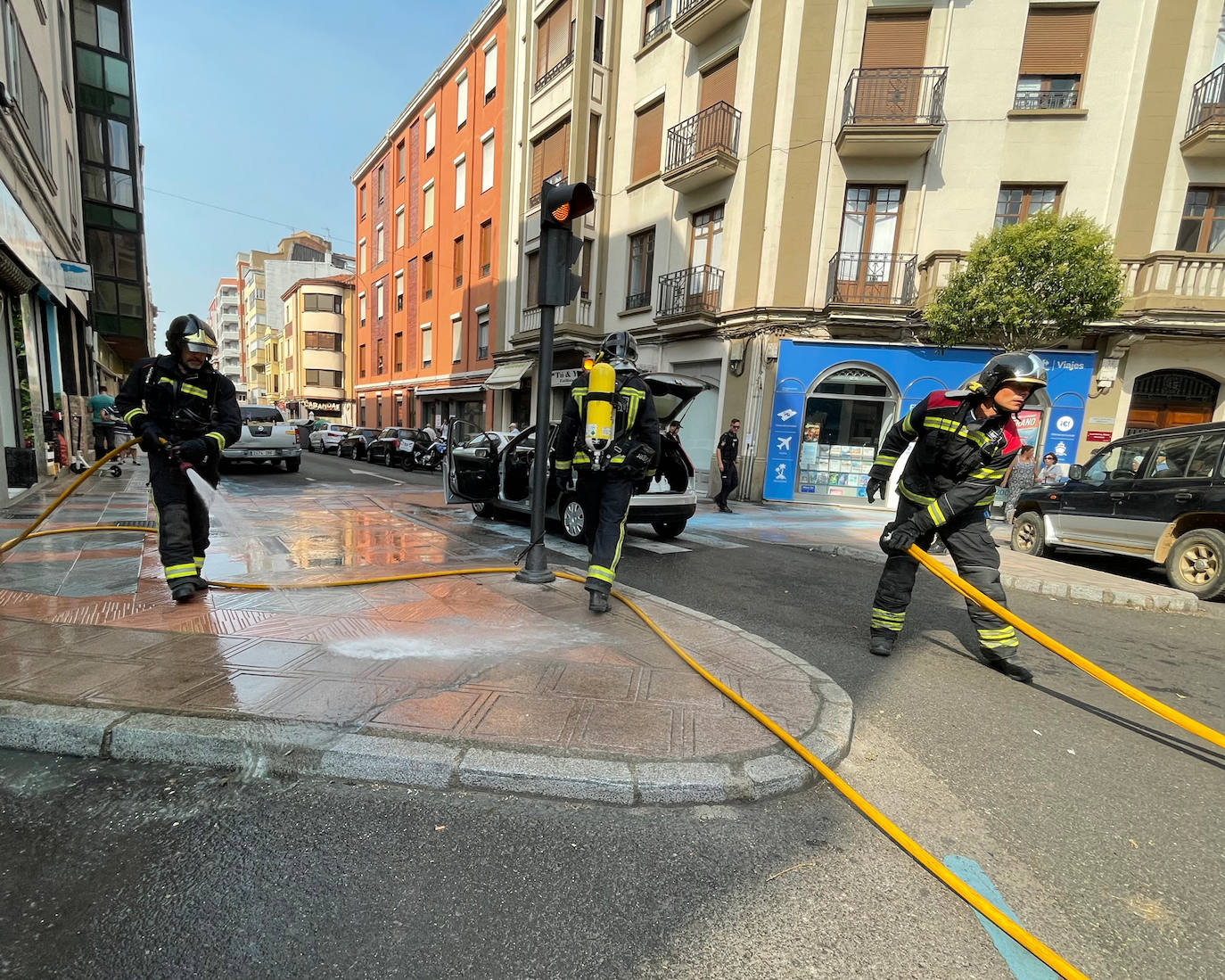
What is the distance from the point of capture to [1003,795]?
2.53 metres

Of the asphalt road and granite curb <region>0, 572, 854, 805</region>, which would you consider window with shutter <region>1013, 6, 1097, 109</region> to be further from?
granite curb <region>0, 572, 854, 805</region>

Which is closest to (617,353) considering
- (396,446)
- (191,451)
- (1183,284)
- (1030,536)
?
(191,451)

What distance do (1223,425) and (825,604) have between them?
5279 mm

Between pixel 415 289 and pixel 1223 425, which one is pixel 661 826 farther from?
pixel 415 289

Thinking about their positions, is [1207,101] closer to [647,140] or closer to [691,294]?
[691,294]

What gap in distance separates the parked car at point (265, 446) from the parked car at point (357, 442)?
839 centimetres

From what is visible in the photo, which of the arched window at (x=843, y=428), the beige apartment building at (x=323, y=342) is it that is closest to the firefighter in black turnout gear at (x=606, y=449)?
the arched window at (x=843, y=428)

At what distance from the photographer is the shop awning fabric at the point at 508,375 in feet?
66.4

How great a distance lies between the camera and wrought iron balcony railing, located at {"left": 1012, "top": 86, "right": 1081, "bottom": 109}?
12.3m

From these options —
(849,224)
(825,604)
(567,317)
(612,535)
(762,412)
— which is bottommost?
(825,604)

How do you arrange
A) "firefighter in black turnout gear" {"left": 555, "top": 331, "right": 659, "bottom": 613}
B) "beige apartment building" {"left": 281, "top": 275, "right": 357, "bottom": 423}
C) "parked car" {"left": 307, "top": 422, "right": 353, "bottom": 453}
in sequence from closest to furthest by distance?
1. "firefighter in black turnout gear" {"left": 555, "top": 331, "right": 659, "bottom": 613}
2. "parked car" {"left": 307, "top": 422, "right": 353, "bottom": 453}
3. "beige apartment building" {"left": 281, "top": 275, "right": 357, "bottom": 423}

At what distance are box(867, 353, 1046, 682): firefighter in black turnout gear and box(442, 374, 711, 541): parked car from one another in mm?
3050

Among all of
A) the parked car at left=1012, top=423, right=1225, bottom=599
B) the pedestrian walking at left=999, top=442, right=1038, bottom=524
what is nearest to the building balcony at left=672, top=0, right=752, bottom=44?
the pedestrian walking at left=999, top=442, right=1038, bottom=524

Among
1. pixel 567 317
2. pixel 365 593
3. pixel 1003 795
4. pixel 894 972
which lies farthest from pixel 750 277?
pixel 894 972
